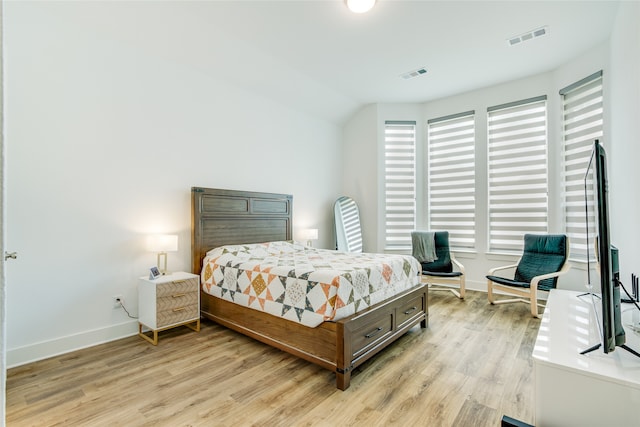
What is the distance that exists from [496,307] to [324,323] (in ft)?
9.65

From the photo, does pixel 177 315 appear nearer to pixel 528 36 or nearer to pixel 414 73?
pixel 414 73

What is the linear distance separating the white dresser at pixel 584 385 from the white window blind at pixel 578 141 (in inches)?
126

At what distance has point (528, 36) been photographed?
137 inches

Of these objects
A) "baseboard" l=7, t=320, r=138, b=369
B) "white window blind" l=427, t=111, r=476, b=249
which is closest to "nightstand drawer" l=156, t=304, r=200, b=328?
"baseboard" l=7, t=320, r=138, b=369

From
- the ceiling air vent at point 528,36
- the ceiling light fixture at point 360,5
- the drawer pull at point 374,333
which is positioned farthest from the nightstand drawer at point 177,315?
the ceiling air vent at point 528,36

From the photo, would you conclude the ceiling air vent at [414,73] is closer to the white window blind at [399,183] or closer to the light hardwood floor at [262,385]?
the white window blind at [399,183]

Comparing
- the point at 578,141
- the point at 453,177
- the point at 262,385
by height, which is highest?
the point at 578,141

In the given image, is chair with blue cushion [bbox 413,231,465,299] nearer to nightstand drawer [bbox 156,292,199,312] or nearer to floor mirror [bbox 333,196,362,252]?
floor mirror [bbox 333,196,362,252]

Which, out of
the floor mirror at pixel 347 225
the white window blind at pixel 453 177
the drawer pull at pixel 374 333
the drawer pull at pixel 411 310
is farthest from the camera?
the floor mirror at pixel 347 225

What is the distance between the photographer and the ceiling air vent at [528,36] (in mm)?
3371

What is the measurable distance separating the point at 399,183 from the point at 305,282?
3.64 m

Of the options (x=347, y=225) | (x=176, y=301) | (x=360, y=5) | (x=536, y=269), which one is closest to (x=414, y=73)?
(x=360, y=5)

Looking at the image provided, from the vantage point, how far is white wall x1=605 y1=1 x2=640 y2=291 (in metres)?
2.25

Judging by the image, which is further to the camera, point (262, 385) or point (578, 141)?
point (578, 141)
